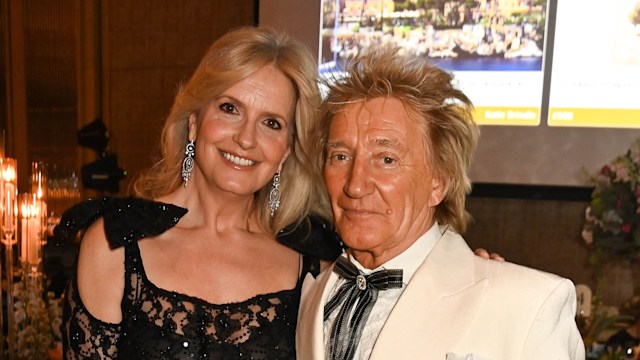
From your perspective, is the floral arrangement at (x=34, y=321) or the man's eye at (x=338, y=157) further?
the floral arrangement at (x=34, y=321)

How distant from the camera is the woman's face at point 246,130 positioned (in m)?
2.07

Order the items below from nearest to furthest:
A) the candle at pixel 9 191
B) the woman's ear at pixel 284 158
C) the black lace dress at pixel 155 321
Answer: the black lace dress at pixel 155 321 < the woman's ear at pixel 284 158 < the candle at pixel 9 191

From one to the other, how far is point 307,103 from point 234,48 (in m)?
0.26

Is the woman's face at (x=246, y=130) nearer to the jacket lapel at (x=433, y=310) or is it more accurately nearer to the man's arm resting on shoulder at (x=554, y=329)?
the jacket lapel at (x=433, y=310)

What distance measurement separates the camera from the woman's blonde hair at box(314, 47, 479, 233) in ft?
5.25

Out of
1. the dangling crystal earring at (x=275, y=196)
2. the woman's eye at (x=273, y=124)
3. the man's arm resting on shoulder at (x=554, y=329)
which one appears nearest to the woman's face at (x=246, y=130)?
the woman's eye at (x=273, y=124)

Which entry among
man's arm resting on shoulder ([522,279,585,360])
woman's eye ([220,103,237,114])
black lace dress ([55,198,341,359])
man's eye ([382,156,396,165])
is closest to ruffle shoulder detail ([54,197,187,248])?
black lace dress ([55,198,341,359])

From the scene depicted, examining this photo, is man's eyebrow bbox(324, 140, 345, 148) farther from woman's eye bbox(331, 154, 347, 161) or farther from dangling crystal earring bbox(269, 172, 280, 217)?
dangling crystal earring bbox(269, 172, 280, 217)

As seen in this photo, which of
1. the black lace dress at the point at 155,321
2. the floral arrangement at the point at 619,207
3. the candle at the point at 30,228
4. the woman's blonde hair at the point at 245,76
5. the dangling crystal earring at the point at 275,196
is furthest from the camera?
the candle at the point at 30,228

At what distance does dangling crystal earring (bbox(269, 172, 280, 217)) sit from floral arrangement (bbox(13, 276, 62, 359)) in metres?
2.02

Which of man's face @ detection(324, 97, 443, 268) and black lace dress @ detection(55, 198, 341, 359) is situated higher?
man's face @ detection(324, 97, 443, 268)

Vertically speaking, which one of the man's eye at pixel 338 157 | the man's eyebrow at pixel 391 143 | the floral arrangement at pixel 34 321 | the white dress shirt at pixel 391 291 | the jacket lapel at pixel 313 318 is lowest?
the floral arrangement at pixel 34 321

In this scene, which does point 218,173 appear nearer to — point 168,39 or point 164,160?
point 164,160

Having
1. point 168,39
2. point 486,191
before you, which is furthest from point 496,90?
point 168,39
